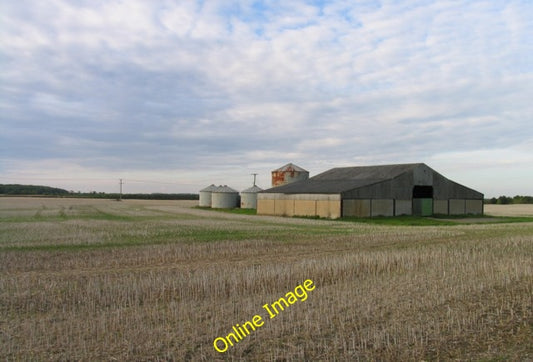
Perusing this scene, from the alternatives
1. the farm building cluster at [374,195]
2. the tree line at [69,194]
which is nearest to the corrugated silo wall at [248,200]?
the farm building cluster at [374,195]

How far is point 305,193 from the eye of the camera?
50.7 m

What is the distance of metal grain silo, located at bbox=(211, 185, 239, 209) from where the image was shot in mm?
80938

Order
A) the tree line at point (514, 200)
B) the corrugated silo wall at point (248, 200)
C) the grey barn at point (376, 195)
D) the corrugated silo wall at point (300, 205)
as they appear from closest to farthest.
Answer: the corrugated silo wall at point (300, 205) → the grey barn at point (376, 195) → the corrugated silo wall at point (248, 200) → the tree line at point (514, 200)

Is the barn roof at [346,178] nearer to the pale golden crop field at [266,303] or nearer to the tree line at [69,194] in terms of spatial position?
the pale golden crop field at [266,303]

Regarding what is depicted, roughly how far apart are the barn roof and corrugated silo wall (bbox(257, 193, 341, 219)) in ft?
2.42

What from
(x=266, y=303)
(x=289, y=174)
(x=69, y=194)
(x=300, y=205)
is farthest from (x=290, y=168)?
(x=69, y=194)

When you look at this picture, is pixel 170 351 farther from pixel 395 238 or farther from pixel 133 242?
pixel 395 238

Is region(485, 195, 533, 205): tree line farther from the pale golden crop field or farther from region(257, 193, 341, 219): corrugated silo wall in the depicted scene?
the pale golden crop field

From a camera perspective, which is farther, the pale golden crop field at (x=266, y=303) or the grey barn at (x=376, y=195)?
the grey barn at (x=376, y=195)

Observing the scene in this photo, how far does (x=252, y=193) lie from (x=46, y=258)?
58.6 metres

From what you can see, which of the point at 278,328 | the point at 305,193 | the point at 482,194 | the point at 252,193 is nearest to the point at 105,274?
the point at 278,328

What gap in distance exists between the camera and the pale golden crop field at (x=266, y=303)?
828 centimetres

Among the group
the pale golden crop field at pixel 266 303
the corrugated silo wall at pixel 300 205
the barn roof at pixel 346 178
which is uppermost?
the barn roof at pixel 346 178

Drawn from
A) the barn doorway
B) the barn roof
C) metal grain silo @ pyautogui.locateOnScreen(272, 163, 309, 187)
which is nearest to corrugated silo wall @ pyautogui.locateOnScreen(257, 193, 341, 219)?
the barn roof
